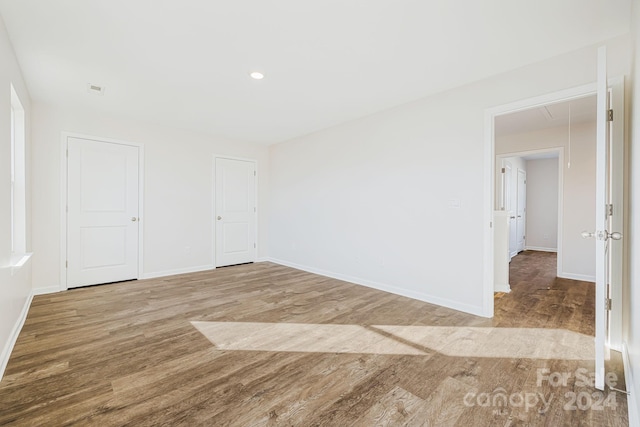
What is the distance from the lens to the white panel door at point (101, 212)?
157 inches

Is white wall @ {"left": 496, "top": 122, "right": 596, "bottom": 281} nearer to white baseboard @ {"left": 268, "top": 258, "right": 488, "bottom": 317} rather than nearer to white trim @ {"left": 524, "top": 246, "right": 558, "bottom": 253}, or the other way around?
white baseboard @ {"left": 268, "top": 258, "right": 488, "bottom": 317}

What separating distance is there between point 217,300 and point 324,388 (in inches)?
83.6

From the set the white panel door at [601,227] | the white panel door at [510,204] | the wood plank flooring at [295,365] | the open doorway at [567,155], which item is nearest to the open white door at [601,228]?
the white panel door at [601,227]

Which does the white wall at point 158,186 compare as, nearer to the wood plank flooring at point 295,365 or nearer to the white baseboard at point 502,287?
the wood plank flooring at point 295,365

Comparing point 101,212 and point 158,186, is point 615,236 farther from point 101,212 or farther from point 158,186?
point 101,212

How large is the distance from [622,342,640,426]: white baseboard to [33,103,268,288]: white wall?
5.24 meters

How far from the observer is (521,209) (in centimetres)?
738

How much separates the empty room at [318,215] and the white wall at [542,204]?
2.95m

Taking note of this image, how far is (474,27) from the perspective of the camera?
2.15 meters

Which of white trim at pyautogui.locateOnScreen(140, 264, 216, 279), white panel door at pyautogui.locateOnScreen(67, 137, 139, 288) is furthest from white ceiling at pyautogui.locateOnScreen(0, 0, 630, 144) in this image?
white trim at pyautogui.locateOnScreen(140, 264, 216, 279)

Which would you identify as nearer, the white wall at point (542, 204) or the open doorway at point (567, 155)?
the open doorway at point (567, 155)

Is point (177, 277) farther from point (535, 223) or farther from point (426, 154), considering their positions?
point (535, 223)

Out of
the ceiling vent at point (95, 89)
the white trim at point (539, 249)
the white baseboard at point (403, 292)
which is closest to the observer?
the white baseboard at point (403, 292)

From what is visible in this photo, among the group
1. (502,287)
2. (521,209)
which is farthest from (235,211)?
(521,209)
